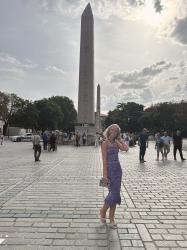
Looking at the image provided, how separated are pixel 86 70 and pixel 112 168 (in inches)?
1563

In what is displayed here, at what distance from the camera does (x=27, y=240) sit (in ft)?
19.2

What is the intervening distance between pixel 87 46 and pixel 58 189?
3604 centimetres

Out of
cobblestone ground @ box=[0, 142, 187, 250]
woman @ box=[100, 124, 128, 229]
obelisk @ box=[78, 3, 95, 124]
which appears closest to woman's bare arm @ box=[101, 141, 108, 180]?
woman @ box=[100, 124, 128, 229]

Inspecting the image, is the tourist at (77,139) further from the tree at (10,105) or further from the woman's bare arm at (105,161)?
the tree at (10,105)

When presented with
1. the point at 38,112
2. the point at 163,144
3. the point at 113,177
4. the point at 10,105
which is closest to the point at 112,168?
the point at 113,177

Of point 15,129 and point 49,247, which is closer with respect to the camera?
point 49,247

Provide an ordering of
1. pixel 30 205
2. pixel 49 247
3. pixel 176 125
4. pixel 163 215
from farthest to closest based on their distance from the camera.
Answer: pixel 176 125 < pixel 30 205 < pixel 163 215 < pixel 49 247

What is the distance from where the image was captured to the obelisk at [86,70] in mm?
44844

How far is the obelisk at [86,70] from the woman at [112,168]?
129ft

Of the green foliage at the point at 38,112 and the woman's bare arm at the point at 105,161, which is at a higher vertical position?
the green foliage at the point at 38,112

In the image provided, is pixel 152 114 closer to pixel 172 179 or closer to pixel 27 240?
pixel 172 179

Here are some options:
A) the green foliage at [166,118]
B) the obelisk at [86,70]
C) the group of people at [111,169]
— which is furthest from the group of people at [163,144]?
the green foliage at [166,118]

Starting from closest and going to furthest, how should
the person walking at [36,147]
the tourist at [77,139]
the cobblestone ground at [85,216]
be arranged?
the cobblestone ground at [85,216] → the person walking at [36,147] → the tourist at [77,139]

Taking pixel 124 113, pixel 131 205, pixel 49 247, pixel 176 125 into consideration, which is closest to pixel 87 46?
pixel 131 205
